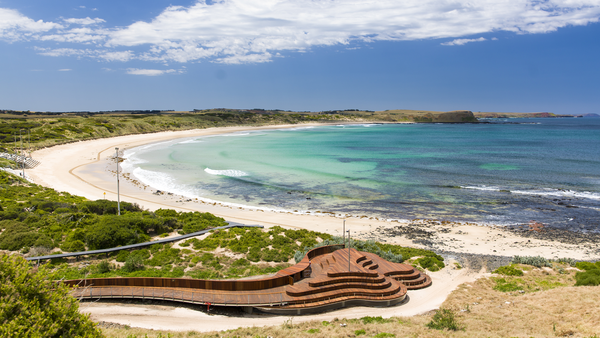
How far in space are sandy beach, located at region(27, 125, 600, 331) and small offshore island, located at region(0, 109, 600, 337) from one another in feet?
0.36

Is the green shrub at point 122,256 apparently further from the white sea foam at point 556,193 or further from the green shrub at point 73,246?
the white sea foam at point 556,193

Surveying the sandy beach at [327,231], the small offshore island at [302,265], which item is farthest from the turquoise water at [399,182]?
the small offshore island at [302,265]

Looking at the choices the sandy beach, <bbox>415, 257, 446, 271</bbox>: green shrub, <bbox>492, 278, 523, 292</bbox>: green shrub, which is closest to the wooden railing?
the sandy beach

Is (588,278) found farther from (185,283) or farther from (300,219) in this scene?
(185,283)

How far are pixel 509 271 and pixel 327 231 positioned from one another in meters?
13.2

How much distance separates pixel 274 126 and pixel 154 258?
155 metres

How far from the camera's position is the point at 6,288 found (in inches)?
321

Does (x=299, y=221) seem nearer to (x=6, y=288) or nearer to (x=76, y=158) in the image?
(x=6, y=288)

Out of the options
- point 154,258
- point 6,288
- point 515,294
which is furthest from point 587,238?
point 6,288

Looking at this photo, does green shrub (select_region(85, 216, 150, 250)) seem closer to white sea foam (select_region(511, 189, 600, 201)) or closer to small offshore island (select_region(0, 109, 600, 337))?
small offshore island (select_region(0, 109, 600, 337))

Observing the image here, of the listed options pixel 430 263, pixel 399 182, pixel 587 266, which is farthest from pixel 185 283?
pixel 399 182

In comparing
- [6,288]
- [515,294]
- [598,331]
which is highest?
[6,288]

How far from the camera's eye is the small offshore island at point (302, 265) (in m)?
14.4

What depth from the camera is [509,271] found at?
2138 cm
